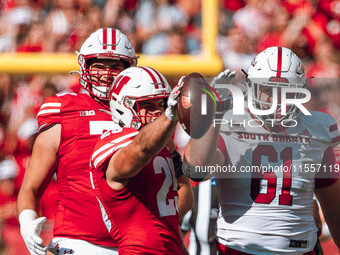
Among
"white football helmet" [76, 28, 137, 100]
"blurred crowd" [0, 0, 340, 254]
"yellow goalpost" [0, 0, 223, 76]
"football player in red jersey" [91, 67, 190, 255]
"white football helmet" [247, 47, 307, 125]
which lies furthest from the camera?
"blurred crowd" [0, 0, 340, 254]

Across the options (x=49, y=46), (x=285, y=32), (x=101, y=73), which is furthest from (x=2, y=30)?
(x=285, y=32)

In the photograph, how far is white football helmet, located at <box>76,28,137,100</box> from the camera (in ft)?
10.7

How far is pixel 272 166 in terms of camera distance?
2.86m

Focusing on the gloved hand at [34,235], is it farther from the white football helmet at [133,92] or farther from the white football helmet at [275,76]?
the white football helmet at [275,76]

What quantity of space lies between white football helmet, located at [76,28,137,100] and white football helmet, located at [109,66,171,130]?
0.40m

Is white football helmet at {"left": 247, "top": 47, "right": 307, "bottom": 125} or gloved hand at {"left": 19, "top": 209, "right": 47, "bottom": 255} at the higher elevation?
white football helmet at {"left": 247, "top": 47, "right": 307, "bottom": 125}

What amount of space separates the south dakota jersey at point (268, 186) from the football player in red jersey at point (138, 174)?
0.28 meters

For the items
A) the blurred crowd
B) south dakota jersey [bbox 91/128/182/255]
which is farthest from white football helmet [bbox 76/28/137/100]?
the blurred crowd

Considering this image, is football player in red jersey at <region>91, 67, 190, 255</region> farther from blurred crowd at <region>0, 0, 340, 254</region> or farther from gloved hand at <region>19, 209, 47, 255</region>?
blurred crowd at <region>0, 0, 340, 254</region>

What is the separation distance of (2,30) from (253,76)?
2.58 meters

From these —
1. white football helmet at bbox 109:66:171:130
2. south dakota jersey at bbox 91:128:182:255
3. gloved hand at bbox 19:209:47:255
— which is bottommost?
gloved hand at bbox 19:209:47:255

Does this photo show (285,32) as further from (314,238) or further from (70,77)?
(314,238)

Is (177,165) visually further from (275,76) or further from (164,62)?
(164,62)

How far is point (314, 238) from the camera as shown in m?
2.97
